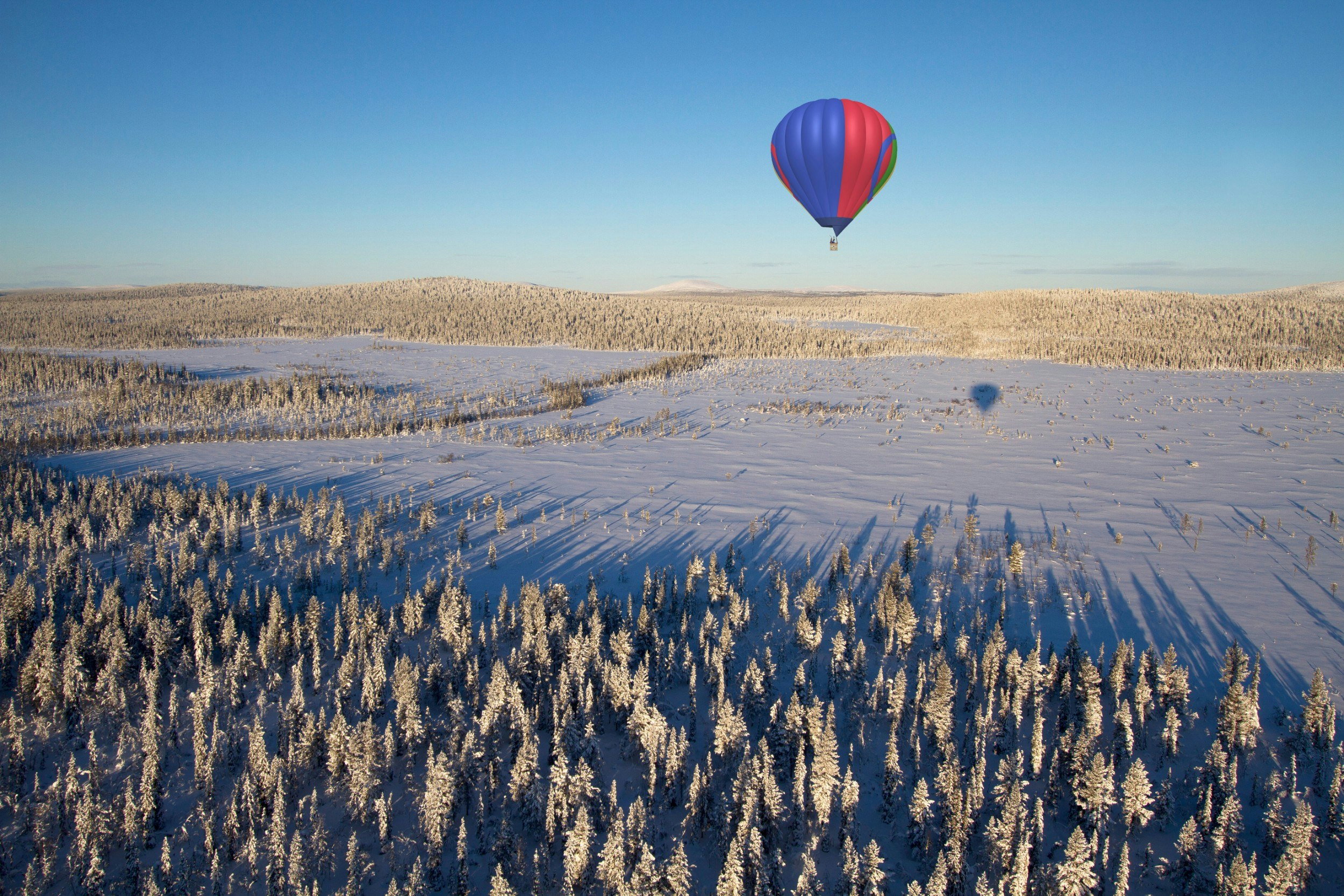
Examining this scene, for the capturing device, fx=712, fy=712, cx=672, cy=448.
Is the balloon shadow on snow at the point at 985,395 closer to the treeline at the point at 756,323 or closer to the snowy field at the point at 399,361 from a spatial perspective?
the treeline at the point at 756,323

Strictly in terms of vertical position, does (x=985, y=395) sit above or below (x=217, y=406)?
above

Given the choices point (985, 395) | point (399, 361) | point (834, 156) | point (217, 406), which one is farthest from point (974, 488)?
point (399, 361)

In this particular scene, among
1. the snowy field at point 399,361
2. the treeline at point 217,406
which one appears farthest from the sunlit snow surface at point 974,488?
the snowy field at point 399,361

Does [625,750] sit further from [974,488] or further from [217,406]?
[217,406]

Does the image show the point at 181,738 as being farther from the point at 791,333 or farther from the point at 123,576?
the point at 791,333

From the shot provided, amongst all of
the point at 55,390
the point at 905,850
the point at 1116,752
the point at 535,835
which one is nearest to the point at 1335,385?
the point at 1116,752

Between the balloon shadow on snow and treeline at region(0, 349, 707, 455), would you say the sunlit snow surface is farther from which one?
treeline at region(0, 349, 707, 455)
